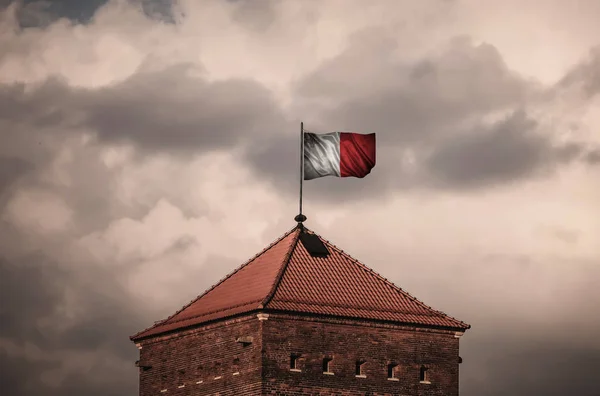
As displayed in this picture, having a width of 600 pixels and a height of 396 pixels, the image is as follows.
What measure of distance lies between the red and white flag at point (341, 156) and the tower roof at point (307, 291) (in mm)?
2353

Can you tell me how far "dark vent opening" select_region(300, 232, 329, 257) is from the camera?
94812mm

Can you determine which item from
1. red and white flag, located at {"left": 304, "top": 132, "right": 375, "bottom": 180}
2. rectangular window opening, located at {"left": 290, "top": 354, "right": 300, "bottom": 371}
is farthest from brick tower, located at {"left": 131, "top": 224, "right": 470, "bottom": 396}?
red and white flag, located at {"left": 304, "top": 132, "right": 375, "bottom": 180}

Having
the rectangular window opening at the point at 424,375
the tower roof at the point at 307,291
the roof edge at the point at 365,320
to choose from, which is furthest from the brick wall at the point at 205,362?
the rectangular window opening at the point at 424,375

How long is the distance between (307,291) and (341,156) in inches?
224

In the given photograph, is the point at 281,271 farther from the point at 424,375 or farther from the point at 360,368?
the point at 424,375

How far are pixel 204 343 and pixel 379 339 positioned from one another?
21.1 feet

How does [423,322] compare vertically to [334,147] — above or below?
below

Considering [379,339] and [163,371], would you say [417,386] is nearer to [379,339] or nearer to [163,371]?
[379,339]

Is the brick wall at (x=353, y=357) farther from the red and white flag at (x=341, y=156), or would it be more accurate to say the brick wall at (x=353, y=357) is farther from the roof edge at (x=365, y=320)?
the red and white flag at (x=341, y=156)

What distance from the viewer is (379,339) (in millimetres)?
93375

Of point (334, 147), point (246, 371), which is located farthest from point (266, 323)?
point (334, 147)

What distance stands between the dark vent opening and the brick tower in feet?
Result: 0.12

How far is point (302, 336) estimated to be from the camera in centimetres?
9175

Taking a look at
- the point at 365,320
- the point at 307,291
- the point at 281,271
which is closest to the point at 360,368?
the point at 365,320
